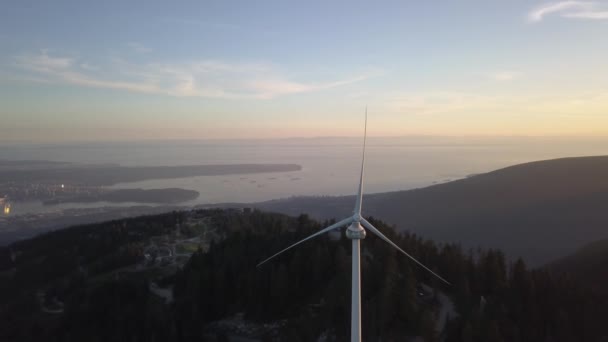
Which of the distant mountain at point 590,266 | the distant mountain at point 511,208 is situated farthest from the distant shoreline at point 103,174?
the distant mountain at point 590,266

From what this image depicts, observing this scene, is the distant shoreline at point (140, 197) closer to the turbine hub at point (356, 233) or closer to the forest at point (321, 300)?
the forest at point (321, 300)

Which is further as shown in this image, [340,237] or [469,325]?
[340,237]

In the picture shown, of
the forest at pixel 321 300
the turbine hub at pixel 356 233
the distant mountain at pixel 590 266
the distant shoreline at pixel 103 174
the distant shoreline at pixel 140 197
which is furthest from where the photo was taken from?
the distant shoreline at pixel 103 174

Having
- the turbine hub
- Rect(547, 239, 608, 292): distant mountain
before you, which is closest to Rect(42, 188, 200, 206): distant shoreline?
Rect(547, 239, 608, 292): distant mountain

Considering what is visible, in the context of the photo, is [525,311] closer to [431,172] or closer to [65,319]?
[65,319]

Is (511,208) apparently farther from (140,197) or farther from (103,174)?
(103,174)

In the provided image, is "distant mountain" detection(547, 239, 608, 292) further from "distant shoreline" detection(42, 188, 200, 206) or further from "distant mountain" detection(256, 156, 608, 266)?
"distant shoreline" detection(42, 188, 200, 206)

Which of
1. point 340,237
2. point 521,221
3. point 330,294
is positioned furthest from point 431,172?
point 330,294
